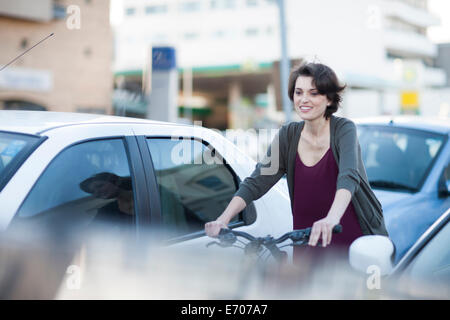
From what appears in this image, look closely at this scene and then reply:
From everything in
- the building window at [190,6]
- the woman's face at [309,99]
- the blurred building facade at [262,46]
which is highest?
the building window at [190,6]

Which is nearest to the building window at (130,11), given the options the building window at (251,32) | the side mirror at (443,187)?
the building window at (251,32)

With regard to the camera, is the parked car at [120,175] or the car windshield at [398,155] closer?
the parked car at [120,175]

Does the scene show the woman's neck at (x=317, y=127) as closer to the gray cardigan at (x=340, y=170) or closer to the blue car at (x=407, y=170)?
the gray cardigan at (x=340, y=170)

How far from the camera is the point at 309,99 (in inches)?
96.3

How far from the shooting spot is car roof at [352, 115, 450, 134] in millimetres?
5043

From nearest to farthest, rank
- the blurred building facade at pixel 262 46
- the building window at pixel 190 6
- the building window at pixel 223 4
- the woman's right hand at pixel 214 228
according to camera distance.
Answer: the woman's right hand at pixel 214 228
the blurred building facade at pixel 262 46
the building window at pixel 223 4
the building window at pixel 190 6

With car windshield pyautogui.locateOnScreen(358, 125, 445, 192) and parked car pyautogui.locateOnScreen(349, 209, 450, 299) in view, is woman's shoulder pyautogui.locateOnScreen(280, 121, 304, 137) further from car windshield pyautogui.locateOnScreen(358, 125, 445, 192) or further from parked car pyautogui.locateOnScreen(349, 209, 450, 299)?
car windshield pyautogui.locateOnScreen(358, 125, 445, 192)

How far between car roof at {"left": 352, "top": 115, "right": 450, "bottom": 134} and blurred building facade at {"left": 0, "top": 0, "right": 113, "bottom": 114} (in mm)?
13080

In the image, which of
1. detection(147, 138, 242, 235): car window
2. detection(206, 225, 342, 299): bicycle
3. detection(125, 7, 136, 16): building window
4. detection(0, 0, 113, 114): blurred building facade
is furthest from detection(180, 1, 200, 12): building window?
detection(206, 225, 342, 299): bicycle

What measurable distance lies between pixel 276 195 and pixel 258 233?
0.31 meters

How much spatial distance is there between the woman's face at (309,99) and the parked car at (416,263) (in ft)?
2.25

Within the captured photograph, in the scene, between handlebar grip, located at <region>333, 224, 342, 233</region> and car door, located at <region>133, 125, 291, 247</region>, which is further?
car door, located at <region>133, 125, 291, 247</region>

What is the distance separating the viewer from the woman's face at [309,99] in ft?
8.01
